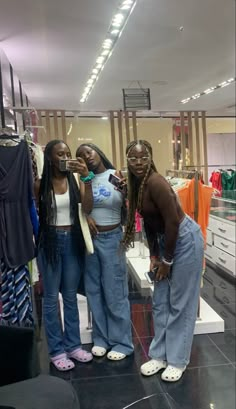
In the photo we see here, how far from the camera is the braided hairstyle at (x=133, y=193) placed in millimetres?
2158

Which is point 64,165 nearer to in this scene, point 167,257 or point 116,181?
point 116,181

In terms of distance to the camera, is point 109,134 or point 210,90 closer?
point 210,90

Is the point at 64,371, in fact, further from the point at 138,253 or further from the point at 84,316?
the point at 138,253

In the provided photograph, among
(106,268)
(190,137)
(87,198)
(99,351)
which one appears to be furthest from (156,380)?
(190,137)

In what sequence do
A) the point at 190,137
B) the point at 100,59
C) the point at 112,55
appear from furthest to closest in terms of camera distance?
the point at 190,137
the point at 100,59
the point at 112,55

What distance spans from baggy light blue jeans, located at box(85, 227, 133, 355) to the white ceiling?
5.52 feet

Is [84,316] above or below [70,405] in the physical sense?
below

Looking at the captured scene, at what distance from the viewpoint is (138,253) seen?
4785 millimetres

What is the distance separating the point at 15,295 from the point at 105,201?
78cm

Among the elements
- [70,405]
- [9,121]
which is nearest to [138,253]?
[9,121]

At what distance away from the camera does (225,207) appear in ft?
16.3

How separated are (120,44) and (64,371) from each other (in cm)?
281

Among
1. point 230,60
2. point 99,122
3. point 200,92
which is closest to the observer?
point 230,60

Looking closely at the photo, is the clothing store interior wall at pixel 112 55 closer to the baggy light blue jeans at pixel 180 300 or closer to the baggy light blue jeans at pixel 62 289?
the baggy light blue jeans at pixel 62 289
